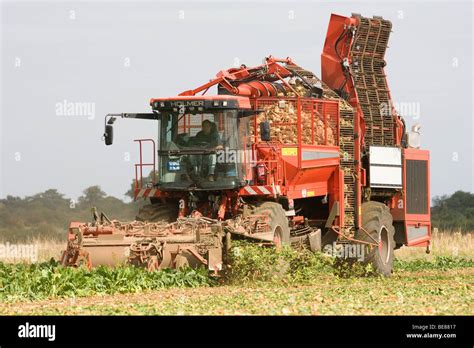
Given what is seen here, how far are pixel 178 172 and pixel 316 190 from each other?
285 centimetres

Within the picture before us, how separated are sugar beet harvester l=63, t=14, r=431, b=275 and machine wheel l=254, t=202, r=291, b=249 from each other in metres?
0.03

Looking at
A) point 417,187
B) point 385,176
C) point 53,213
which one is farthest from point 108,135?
point 53,213

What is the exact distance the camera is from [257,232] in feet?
58.0

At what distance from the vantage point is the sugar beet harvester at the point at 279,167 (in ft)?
56.2

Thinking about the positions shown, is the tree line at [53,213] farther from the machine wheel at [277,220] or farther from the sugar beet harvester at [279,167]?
the machine wheel at [277,220]

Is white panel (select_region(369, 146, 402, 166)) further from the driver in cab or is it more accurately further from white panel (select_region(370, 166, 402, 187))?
the driver in cab

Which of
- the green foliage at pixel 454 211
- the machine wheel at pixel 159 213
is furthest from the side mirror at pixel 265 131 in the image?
the green foliage at pixel 454 211

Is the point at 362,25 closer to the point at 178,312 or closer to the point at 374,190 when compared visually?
the point at 374,190

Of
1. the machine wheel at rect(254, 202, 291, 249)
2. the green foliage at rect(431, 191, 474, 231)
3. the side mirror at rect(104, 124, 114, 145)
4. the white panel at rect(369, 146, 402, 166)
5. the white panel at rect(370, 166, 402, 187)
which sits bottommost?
the green foliage at rect(431, 191, 474, 231)

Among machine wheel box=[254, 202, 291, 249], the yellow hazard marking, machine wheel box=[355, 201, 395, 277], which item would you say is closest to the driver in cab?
machine wheel box=[254, 202, 291, 249]

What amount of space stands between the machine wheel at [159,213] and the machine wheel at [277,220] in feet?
5.15
